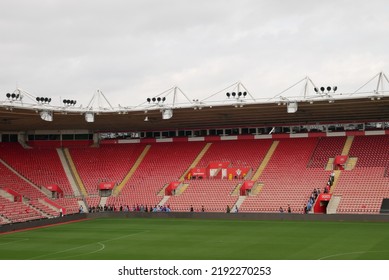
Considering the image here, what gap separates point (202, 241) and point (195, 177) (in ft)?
69.7

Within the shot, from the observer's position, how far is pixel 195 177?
52625mm

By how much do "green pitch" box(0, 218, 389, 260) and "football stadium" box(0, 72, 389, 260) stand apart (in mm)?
116

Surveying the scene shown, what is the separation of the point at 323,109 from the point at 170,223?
16819 millimetres

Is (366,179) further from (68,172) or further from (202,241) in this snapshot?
(68,172)

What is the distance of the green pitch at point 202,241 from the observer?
26.5 meters

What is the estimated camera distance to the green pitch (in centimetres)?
2645

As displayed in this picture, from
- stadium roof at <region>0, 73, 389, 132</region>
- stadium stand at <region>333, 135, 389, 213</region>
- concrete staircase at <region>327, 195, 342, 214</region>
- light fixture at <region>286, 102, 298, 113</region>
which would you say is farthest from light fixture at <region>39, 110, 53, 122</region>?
stadium stand at <region>333, 135, 389, 213</region>

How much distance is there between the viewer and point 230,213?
44812 millimetres

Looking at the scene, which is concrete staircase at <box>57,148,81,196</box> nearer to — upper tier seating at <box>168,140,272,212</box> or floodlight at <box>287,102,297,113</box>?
upper tier seating at <box>168,140,272,212</box>

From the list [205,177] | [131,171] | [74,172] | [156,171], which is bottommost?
[205,177]

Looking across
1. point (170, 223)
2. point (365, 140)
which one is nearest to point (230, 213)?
point (170, 223)

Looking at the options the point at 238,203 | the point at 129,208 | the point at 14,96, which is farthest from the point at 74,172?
the point at 238,203

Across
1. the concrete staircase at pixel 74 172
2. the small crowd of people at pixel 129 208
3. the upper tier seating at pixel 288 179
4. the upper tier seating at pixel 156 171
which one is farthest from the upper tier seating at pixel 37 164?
the upper tier seating at pixel 288 179


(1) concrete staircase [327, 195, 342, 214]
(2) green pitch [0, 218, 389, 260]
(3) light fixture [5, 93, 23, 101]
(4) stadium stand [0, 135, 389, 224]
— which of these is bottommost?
(2) green pitch [0, 218, 389, 260]
